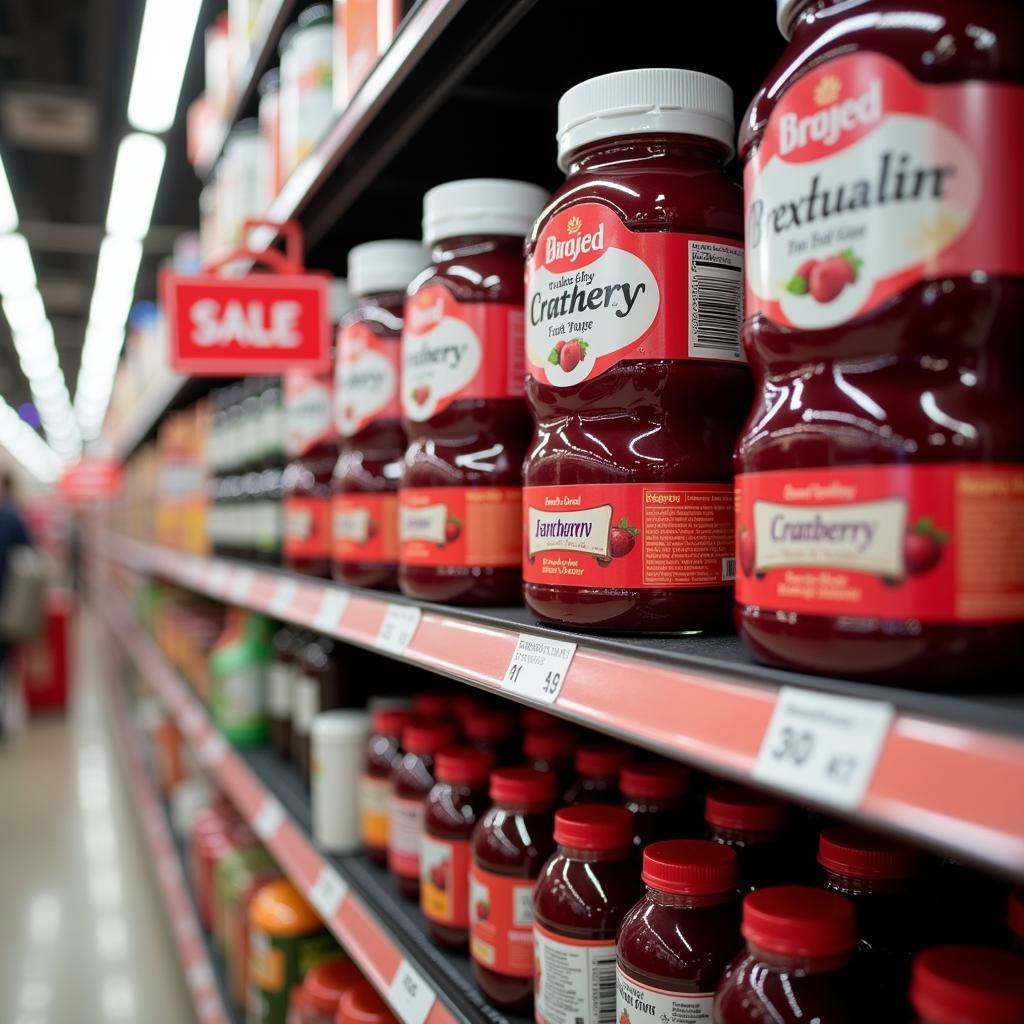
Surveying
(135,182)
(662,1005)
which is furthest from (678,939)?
(135,182)

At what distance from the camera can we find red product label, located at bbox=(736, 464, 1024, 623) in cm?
50

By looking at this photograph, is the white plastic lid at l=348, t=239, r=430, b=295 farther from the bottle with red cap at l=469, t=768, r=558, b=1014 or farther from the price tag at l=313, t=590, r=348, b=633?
the bottle with red cap at l=469, t=768, r=558, b=1014

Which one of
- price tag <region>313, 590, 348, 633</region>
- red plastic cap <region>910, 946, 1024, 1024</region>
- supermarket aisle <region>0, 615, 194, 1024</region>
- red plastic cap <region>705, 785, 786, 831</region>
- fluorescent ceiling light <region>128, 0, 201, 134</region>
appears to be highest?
fluorescent ceiling light <region>128, 0, 201, 134</region>

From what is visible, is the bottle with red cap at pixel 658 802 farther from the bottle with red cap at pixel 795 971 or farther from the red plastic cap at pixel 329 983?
the red plastic cap at pixel 329 983

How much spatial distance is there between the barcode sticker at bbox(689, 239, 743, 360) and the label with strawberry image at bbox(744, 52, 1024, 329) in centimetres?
18

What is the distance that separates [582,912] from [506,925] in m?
0.16

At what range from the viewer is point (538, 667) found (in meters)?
0.79

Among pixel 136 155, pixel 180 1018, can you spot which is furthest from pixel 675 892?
pixel 136 155

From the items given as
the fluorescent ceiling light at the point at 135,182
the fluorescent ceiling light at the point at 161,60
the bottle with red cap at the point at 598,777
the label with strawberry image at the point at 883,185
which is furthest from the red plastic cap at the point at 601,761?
the fluorescent ceiling light at the point at 135,182

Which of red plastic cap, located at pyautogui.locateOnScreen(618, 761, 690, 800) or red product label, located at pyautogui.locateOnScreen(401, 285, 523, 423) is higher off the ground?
red product label, located at pyautogui.locateOnScreen(401, 285, 523, 423)

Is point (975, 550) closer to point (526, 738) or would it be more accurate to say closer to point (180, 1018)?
point (526, 738)

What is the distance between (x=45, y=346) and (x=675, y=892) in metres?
11.5

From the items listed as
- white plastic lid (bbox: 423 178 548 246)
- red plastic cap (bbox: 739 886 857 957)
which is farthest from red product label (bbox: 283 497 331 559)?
red plastic cap (bbox: 739 886 857 957)

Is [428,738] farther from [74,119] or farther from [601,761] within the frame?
[74,119]
